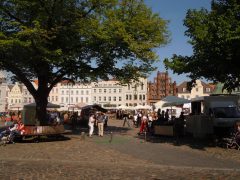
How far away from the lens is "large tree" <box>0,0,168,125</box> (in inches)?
1145

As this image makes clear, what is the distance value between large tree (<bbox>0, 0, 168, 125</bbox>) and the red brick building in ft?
401

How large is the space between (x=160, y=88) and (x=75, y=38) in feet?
417

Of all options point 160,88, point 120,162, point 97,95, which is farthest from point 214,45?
point 97,95

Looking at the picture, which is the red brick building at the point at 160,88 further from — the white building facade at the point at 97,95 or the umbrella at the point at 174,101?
the umbrella at the point at 174,101

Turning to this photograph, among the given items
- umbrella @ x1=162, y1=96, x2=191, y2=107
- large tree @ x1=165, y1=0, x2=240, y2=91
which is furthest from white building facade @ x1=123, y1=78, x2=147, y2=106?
large tree @ x1=165, y1=0, x2=240, y2=91

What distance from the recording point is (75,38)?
103 feet

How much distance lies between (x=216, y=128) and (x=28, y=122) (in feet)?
61.7

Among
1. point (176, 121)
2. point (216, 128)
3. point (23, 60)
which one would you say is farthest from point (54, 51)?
point (216, 128)

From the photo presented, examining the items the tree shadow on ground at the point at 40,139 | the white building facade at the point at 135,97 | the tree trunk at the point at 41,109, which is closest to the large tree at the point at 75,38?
the tree trunk at the point at 41,109

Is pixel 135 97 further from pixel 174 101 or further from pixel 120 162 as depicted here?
pixel 120 162

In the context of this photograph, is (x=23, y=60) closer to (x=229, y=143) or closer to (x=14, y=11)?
(x=14, y=11)

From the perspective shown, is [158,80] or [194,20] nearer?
Result: [194,20]

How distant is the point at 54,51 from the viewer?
29078 millimetres

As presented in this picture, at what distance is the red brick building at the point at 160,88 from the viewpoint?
156750mm
